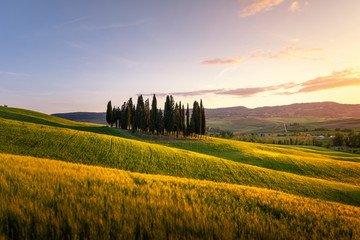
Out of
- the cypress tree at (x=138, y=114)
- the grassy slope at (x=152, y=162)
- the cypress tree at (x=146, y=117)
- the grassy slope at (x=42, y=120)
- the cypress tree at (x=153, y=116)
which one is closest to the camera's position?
the grassy slope at (x=152, y=162)

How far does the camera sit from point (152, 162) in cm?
3055

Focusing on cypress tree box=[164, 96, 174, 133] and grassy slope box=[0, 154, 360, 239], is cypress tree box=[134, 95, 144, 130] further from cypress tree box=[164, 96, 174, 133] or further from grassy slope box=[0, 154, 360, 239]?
grassy slope box=[0, 154, 360, 239]

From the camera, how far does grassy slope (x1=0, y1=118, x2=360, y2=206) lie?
26.4 meters

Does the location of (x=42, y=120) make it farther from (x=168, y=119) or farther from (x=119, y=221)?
(x=119, y=221)

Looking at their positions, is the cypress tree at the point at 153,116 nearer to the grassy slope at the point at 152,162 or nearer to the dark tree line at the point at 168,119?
the dark tree line at the point at 168,119

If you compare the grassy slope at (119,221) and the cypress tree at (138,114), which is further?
the cypress tree at (138,114)

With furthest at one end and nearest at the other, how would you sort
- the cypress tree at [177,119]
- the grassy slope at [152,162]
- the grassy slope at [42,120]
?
the cypress tree at [177,119] < the grassy slope at [42,120] < the grassy slope at [152,162]

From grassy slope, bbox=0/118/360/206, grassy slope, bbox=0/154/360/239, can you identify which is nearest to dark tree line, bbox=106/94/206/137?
grassy slope, bbox=0/118/360/206

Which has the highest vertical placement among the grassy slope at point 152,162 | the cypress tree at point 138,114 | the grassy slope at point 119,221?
the cypress tree at point 138,114

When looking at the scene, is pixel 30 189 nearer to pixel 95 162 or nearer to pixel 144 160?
pixel 95 162

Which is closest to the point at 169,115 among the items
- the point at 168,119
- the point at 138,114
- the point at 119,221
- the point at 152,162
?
the point at 168,119

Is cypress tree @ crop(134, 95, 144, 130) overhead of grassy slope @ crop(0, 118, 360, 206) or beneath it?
overhead

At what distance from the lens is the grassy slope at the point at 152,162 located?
26359 mm

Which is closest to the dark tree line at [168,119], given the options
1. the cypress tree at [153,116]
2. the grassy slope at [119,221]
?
the cypress tree at [153,116]
